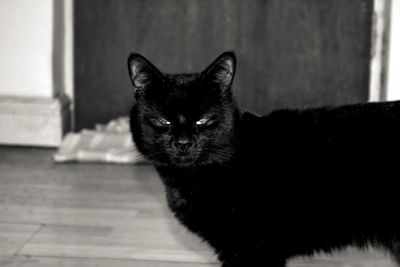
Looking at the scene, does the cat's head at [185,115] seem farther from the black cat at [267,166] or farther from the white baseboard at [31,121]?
the white baseboard at [31,121]

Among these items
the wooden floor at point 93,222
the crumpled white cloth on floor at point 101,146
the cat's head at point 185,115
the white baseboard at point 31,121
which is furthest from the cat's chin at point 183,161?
the white baseboard at point 31,121

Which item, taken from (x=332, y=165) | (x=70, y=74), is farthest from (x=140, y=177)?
(x=332, y=165)

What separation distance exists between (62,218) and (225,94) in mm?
883

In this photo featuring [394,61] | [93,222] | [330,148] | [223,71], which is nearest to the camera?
[330,148]

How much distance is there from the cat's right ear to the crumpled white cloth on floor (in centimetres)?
115

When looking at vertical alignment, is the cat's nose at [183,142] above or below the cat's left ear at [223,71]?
below

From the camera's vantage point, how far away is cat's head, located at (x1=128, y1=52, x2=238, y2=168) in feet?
5.58

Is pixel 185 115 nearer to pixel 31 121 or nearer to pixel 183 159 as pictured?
pixel 183 159

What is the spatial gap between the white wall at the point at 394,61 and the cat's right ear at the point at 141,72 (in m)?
1.64

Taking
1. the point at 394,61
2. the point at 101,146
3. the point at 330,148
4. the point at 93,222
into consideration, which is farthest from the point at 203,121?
the point at 394,61

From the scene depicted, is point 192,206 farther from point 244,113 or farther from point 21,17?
point 21,17

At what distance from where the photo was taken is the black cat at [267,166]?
1622 mm

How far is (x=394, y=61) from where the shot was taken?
3.10m

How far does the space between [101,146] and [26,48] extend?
1.90 feet
